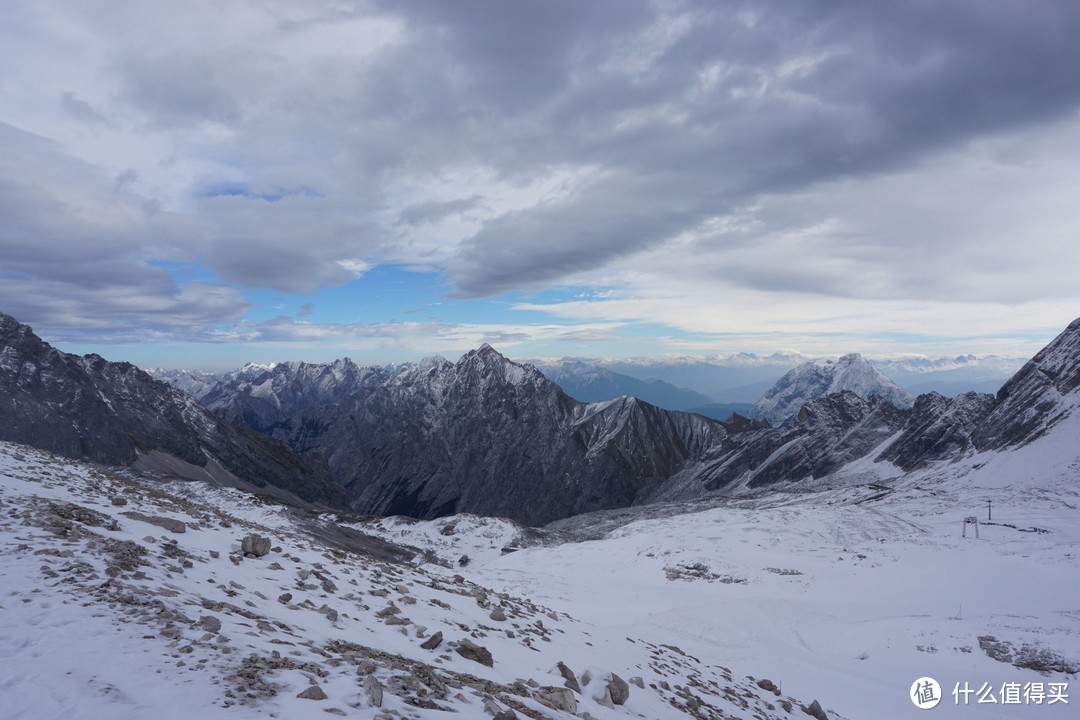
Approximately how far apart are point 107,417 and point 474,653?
156 metres

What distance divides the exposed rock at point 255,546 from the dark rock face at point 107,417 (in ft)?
440

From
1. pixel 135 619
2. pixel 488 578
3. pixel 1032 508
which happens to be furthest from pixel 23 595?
pixel 1032 508

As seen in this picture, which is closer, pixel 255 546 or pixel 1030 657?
pixel 255 546

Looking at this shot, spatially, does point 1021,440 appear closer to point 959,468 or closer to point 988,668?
point 959,468

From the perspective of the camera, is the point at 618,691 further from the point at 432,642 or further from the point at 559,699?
the point at 432,642

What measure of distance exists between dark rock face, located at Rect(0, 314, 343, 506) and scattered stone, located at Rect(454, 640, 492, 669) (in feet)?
465

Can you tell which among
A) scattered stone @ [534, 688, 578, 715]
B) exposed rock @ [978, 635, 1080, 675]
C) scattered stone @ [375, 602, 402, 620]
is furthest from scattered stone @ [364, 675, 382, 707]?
exposed rock @ [978, 635, 1080, 675]

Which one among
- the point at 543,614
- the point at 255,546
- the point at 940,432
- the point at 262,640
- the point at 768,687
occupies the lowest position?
the point at 768,687

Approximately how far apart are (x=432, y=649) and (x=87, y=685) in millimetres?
6175

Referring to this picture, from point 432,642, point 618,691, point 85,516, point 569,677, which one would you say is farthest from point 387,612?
point 85,516

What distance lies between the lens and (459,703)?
768 cm

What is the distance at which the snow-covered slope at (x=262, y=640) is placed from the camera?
259 inches

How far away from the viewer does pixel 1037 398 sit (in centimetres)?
10600

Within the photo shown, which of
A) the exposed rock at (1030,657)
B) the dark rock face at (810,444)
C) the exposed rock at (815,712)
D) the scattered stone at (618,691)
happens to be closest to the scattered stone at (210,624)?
the scattered stone at (618,691)
